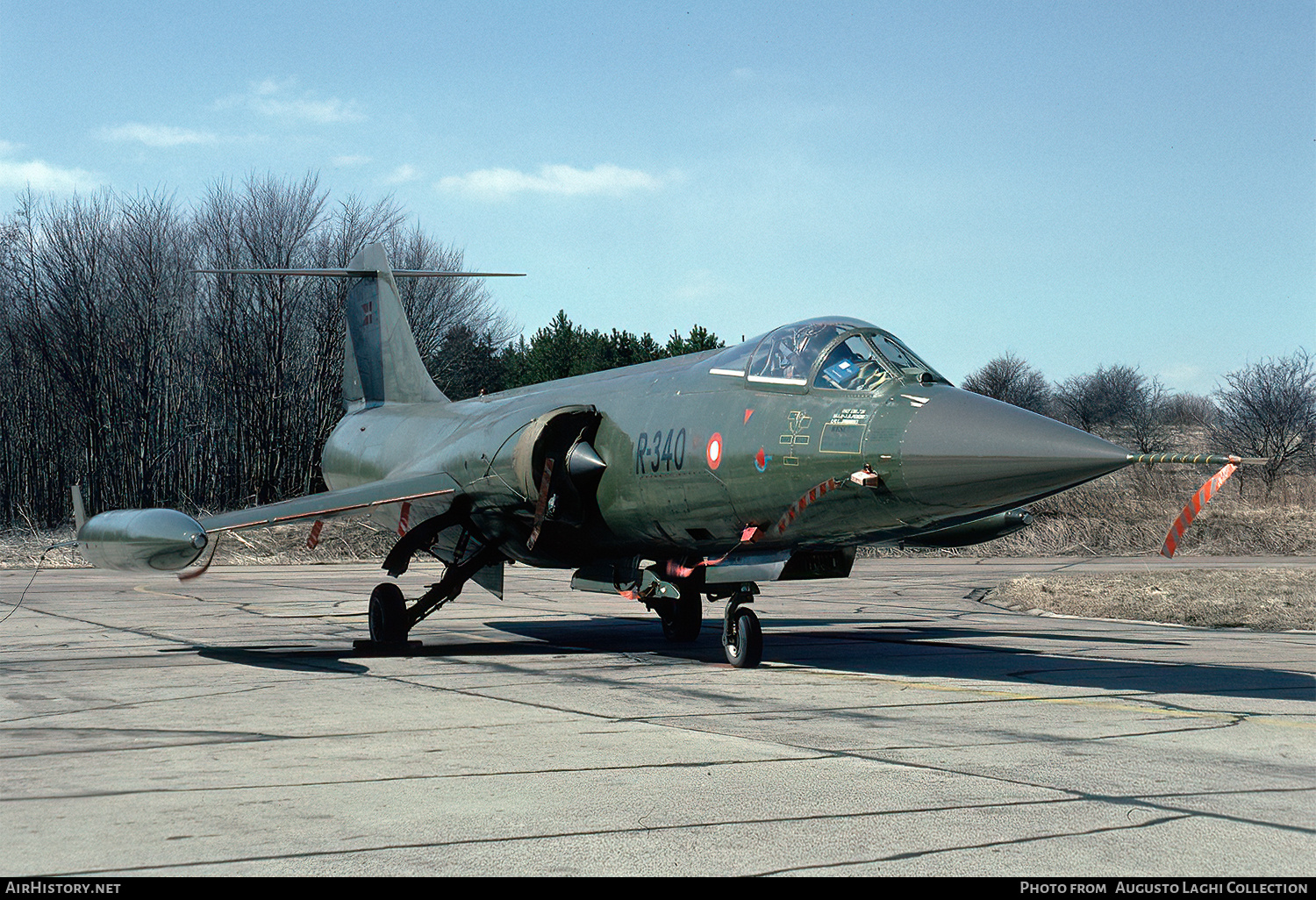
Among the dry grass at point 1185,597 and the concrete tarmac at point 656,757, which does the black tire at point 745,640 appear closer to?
the concrete tarmac at point 656,757

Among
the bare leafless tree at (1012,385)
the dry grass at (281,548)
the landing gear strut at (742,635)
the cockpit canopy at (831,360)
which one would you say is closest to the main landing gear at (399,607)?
the landing gear strut at (742,635)

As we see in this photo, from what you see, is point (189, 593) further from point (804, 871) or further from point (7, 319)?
point (7, 319)

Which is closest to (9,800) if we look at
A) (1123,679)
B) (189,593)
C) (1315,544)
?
(1123,679)

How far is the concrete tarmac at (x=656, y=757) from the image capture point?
179 inches

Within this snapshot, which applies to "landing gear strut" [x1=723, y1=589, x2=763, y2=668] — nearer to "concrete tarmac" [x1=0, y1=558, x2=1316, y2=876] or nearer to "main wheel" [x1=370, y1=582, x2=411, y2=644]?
"concrete tarmac" [x1=0, y1=558, x2=1316, y2=876]

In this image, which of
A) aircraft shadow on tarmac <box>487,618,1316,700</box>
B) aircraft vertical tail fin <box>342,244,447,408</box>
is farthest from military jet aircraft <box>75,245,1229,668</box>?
aircraft vertical tail fin <box>342,244,447,408</box>

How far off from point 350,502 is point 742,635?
16.2 ft

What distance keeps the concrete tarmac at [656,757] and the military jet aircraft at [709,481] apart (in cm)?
102

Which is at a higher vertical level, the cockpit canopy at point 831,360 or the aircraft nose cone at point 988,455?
the cockpit canopy at point 831,360

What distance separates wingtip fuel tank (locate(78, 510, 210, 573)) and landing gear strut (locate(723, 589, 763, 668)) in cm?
500

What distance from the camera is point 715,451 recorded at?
1069 cm

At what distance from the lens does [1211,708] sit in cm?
837

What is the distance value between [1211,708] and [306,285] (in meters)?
43.2

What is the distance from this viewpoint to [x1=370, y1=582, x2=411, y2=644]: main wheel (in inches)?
520
